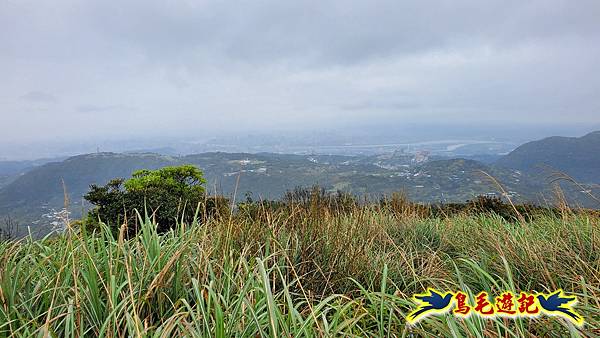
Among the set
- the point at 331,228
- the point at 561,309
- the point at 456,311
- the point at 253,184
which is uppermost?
the point at 561,309

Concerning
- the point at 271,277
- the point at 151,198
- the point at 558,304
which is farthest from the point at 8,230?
the point at 558,304

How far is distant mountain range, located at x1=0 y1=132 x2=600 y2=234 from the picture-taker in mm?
57000

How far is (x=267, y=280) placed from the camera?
1.51 metres

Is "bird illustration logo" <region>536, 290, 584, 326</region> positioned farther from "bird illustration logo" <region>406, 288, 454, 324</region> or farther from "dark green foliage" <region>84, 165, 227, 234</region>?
"dark green foliage" <region>84, 165, 227, 234</region>

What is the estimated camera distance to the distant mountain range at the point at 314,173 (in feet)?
187

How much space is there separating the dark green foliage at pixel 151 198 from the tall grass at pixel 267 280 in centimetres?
460

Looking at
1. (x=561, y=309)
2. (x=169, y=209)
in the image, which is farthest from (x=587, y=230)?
(x=169, y=209)

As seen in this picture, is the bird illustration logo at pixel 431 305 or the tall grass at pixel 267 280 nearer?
the bird illustration logo at pixel 431 305

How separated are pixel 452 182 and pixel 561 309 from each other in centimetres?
6191

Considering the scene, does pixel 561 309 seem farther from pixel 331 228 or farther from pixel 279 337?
pixel 331 228

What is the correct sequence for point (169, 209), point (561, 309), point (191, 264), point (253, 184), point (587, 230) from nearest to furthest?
point (561, 309) < point (191, 264) < point (587, 230) < point (169, 209) < point (253, 184)

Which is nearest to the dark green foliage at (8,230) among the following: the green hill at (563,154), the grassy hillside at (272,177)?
the grassy hillside at (272,177)

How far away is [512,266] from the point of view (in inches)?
117

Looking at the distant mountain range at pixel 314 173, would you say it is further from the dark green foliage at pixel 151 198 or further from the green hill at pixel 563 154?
the dark green foliage at pixel 151 198
